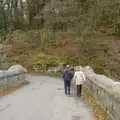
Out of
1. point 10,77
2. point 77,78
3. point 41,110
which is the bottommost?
point 10,77

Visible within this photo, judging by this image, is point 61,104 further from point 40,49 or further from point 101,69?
point 40,49

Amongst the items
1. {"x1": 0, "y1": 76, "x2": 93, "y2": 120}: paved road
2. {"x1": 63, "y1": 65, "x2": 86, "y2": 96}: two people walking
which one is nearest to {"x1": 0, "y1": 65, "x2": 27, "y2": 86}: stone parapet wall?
{"x1": 63, "y1": 65, "x2": 86, "y2": 96}: two people walking

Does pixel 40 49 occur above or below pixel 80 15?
below

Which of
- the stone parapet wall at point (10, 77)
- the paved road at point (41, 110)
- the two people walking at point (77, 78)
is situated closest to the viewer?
the paved road at point (41, 110)

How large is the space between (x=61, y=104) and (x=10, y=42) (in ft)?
155

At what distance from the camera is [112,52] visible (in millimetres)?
55812

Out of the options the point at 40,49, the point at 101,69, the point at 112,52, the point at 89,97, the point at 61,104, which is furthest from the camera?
the point at 40,49

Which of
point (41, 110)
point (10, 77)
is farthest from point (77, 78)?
point (10, 77)

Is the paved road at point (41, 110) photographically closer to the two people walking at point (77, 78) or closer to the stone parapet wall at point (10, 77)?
the two people walking at point (77, 78)

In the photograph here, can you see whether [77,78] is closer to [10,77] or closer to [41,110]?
[41,110]

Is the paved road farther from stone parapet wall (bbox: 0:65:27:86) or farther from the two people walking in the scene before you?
stone parapet wall (bbox: 0:65:27:86)

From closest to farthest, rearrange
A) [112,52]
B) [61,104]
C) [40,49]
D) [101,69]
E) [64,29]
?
[61,104] < [101,69] < [112,52] < [40,49] < [64,29]

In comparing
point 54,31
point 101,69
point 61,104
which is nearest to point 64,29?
point 54,31

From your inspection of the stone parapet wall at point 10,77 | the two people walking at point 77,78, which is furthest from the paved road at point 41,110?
the stone parapet wall at point 10,77
